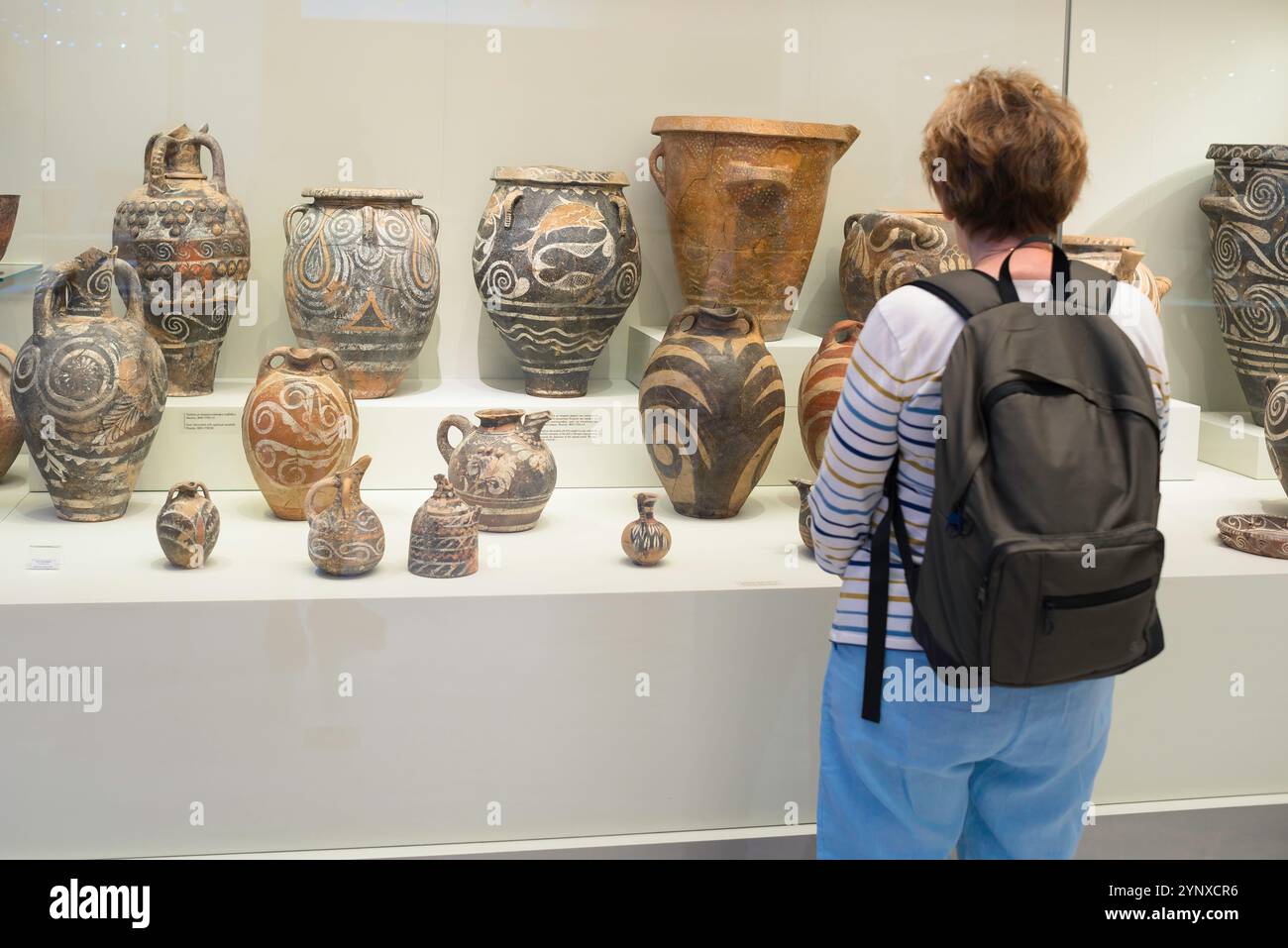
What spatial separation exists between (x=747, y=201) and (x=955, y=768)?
7.13ft

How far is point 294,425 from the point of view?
3.31 meters

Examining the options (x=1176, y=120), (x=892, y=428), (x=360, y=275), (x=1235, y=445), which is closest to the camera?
(x=892, y=428)

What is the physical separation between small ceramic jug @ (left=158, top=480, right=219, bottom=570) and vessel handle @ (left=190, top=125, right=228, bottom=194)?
1060 mm

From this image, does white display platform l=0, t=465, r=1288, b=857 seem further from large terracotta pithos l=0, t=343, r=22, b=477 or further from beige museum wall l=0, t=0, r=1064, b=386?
beige museum wall l=0, t=0, r=1064, b=386

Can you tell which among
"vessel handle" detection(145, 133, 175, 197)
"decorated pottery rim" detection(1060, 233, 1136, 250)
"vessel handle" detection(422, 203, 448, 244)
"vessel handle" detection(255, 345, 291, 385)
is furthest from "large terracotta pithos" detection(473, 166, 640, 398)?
"decorated pottery rim" detection(1060, 233, 1136, 250)

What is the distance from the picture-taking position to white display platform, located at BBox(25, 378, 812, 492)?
3584 millimetres

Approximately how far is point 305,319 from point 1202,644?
2.36 metres

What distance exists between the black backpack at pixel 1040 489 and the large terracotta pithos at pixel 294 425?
72.3 inches

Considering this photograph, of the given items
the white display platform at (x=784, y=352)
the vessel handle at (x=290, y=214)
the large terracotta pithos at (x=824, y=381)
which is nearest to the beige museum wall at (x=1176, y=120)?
the white display platform at (x=784, y=352)

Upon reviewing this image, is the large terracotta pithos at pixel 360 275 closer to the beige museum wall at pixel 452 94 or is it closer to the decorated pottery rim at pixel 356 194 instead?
the decorated pottery rim at pixel 356 194

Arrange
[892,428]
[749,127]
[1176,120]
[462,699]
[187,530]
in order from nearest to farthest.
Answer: [892,428]
[462,699]
[187,530]
[749,127]
[1176,120]

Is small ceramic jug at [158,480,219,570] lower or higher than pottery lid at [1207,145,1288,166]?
lower

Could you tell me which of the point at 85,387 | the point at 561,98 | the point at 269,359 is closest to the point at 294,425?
the point at 269,359

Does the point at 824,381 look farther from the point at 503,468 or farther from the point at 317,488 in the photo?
the point at 317,488
